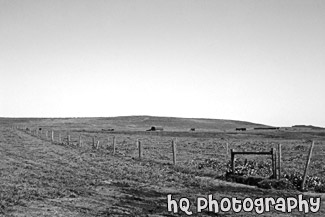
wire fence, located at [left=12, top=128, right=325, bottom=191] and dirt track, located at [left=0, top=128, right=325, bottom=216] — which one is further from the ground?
dirt track, located at [left=0, top=128, right=325, bottom=216]

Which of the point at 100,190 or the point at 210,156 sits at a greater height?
the point at 100,190

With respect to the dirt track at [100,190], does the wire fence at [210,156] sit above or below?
below

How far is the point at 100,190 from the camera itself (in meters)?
14.9

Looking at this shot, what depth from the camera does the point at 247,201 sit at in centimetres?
1305

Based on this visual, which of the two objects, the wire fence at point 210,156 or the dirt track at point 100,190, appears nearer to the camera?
the dirt track at point 100,190

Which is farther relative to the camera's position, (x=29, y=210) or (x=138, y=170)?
(x=138, y=170)

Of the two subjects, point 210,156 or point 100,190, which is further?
point 210,156

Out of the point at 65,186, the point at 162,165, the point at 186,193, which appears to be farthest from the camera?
the point at 162,165

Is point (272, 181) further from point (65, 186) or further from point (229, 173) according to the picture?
point (65, 186)

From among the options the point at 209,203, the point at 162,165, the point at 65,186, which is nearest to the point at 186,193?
the point at 209,203

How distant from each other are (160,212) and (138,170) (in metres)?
10.3

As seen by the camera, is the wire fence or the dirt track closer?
the dirt track

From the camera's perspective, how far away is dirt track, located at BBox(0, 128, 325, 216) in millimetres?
11422

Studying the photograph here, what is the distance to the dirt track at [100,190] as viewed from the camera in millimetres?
11422
